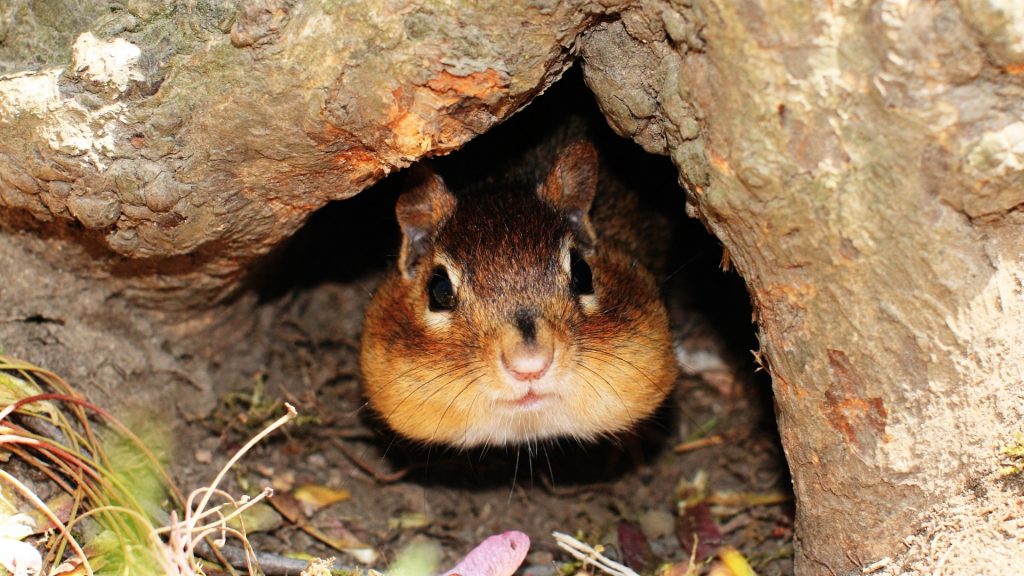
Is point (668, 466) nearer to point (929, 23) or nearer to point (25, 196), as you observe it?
point (929, 23)

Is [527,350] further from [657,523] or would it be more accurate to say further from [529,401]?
[657,523]

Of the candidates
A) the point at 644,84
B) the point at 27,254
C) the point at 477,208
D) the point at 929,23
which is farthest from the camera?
the point at 477,208

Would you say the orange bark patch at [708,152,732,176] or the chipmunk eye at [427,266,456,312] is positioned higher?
the orange bark patch at [708,152,732,176]

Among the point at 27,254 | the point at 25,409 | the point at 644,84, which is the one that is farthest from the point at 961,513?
the point at 27,254

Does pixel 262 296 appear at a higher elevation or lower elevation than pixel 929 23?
lower

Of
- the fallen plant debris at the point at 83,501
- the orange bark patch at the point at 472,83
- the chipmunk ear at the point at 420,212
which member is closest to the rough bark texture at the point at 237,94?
the orange bark patch at the point at 472,83

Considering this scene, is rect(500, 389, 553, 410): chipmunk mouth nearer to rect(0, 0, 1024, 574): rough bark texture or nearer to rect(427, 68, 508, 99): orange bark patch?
rect(0, 0, 1024, 574): rough bark texture

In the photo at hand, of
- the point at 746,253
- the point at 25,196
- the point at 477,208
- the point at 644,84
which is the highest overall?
the point at 644,84

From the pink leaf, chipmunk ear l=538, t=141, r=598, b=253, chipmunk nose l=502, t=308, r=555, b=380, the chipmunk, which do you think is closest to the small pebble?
the chipmunk
